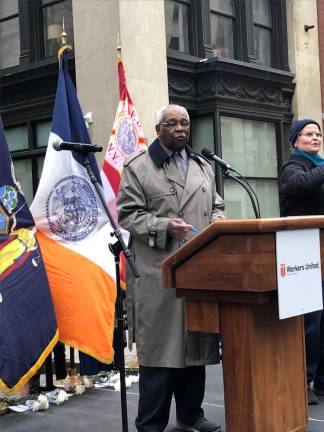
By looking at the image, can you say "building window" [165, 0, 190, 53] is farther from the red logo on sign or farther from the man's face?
the red logo on sign

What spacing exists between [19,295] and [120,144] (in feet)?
8.38

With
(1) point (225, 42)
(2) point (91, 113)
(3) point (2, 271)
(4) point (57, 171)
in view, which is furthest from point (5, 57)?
(3) point (2, 271)

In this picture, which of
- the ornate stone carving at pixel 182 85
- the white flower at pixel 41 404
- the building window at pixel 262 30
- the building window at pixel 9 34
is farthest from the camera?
the building window at pixel 262 30

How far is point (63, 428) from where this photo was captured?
4.30 metres

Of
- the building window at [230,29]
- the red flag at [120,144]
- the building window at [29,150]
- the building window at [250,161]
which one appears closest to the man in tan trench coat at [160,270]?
the red flag at [120,144]

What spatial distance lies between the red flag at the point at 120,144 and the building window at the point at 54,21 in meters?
5.20

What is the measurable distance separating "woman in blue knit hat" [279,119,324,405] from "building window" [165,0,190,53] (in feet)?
24.3

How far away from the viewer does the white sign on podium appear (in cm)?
312

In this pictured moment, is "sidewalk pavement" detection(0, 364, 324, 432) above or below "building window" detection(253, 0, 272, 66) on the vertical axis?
below

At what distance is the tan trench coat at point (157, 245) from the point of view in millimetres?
3615

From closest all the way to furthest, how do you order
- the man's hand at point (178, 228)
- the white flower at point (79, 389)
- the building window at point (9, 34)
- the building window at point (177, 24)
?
1. the man's hand at point (178, 228)
2. the white flower at point (79, 389)
3. the building window at point (177, 24)
4. the building window at point (9, 34)

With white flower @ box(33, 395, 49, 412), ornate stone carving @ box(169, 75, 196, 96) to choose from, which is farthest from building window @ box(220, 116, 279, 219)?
white flower @ box(33, 395, 49, 412)

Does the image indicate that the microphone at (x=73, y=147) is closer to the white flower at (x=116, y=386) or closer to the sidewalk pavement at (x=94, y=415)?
the sidewalk pavement at (x=94, y=415)

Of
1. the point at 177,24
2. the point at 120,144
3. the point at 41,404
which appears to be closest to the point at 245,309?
the point at 41,404
